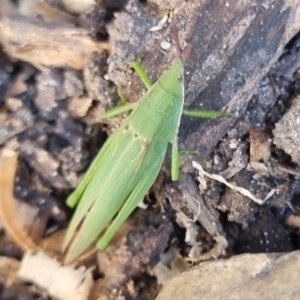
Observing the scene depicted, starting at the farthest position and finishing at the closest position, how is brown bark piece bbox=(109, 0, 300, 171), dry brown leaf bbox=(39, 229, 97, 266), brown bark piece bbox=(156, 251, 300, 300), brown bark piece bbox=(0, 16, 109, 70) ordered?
dry brown leaf bbox=(39, 229, 97, 266) < brown bark piece bbox=(0, 16, 109, 70) < brown bark piece bbox=(109, 0, 300, 171) < brown bark piece bbox=(156, 251, 300, 300)

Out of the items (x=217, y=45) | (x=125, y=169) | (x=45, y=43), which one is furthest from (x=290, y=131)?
(x=45, y=43)

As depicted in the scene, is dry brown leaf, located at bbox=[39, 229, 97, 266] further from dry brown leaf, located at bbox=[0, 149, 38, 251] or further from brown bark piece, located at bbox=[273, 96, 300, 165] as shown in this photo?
brown bark piece, located at bbox=[273, 96, 300, 165]

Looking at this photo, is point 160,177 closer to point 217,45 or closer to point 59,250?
point 59,250

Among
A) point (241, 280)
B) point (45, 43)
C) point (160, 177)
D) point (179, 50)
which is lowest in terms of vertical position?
point (160, 177)

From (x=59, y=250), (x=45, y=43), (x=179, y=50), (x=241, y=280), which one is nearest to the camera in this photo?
(x=241, y=280)

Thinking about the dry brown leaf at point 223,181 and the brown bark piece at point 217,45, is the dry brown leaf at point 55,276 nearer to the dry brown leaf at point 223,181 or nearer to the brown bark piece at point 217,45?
the dry brown leaf at point 223,181

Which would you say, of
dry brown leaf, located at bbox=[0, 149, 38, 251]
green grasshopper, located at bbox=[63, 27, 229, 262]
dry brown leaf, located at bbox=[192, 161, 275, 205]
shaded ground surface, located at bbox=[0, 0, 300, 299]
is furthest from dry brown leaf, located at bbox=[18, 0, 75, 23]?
dry brown leaf, located at bbox=[192, 161, 275, 205]

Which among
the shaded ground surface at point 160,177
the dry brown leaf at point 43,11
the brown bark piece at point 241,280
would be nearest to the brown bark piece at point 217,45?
the shaded ground surface at point 160,177
